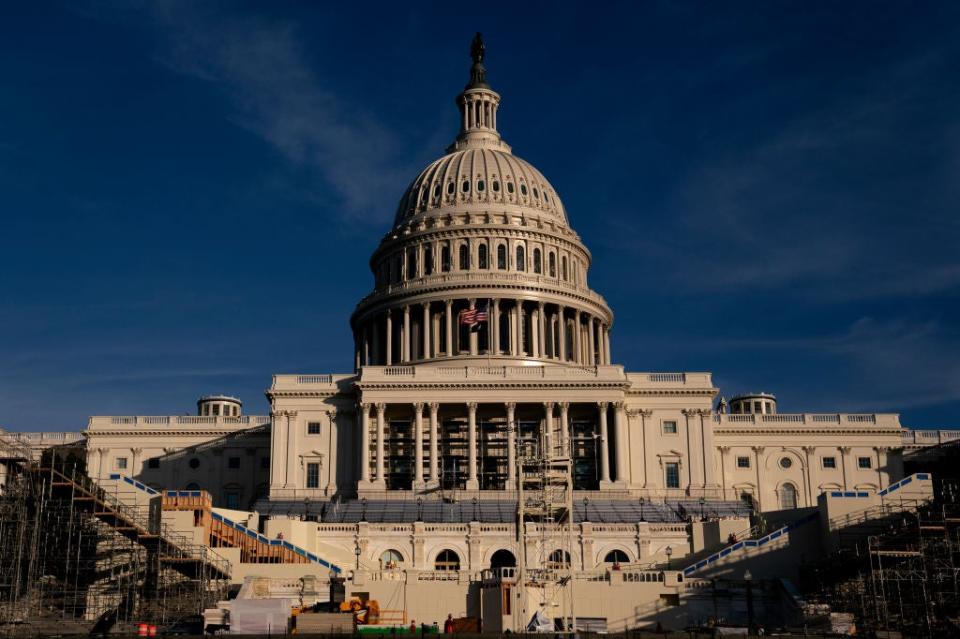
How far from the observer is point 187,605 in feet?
251

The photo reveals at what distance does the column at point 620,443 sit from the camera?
11119cm

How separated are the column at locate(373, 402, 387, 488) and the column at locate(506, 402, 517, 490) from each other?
10.5 meters

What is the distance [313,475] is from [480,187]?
4292 centimetres

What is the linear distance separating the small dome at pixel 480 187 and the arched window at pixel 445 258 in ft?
19.0

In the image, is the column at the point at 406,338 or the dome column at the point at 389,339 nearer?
the column at the point at 406,338

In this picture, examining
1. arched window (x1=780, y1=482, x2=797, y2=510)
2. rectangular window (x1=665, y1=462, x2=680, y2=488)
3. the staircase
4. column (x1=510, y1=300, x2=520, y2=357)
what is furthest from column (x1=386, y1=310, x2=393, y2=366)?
the staircase

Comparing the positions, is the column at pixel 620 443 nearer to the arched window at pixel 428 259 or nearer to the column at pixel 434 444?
the column at pixel 434 444

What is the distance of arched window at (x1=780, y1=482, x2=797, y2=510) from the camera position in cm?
12001

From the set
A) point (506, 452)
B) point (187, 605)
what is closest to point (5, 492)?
point (187, 605)

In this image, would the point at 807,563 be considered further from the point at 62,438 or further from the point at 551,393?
the point at 62,438

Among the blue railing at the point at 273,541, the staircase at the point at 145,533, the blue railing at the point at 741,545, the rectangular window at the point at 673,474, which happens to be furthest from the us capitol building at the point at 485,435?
the staircase at the point at 145,533

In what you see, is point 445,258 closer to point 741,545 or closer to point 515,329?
point 515,329

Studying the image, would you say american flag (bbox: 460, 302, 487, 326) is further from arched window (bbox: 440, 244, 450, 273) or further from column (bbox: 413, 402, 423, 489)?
column (bbox: 413, 402, 423, 489)

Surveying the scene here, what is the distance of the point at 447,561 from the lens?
9012 cm
